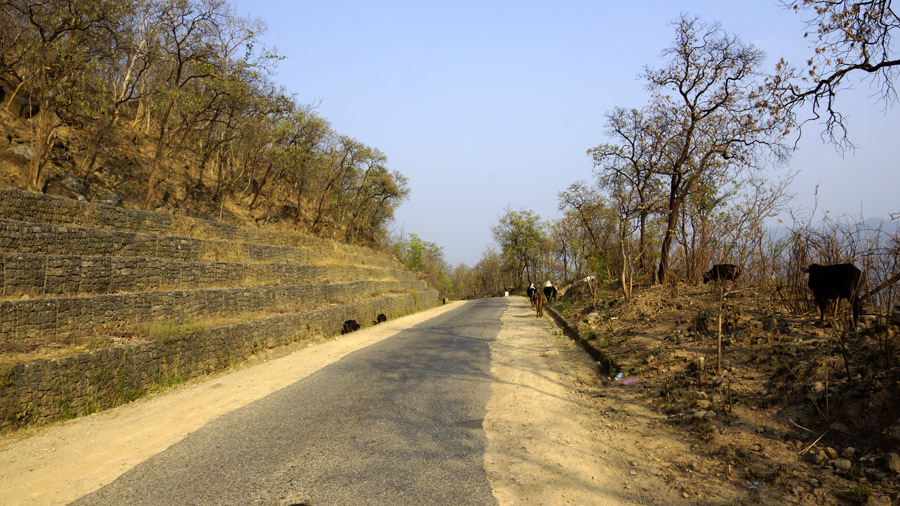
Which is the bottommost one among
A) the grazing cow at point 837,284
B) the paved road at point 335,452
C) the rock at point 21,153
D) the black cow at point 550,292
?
the paved road at point 335,452

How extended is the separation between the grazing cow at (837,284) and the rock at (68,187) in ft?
64.4

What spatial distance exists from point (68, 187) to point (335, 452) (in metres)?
17.5

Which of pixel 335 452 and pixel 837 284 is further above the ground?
pixel 837 284

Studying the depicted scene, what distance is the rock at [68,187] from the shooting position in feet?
53.5

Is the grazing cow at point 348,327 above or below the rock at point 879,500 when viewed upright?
below

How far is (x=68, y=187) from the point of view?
671 inches

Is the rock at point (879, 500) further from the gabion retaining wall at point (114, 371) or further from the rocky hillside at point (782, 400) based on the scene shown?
the gabion retaining wall at point (114, 371)

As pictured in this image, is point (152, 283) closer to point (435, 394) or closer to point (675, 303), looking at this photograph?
point (435, 394)

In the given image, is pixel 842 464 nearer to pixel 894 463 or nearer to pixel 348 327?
pixel 894 463

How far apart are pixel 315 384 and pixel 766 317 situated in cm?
746

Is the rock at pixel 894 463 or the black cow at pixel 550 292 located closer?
the rock at pixel 894 463

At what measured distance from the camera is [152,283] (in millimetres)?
11570

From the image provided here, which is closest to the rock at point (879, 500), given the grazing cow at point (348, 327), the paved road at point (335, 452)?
the paved road at point (335, 452)

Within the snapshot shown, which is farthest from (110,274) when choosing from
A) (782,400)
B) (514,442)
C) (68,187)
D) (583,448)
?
(782,400)
